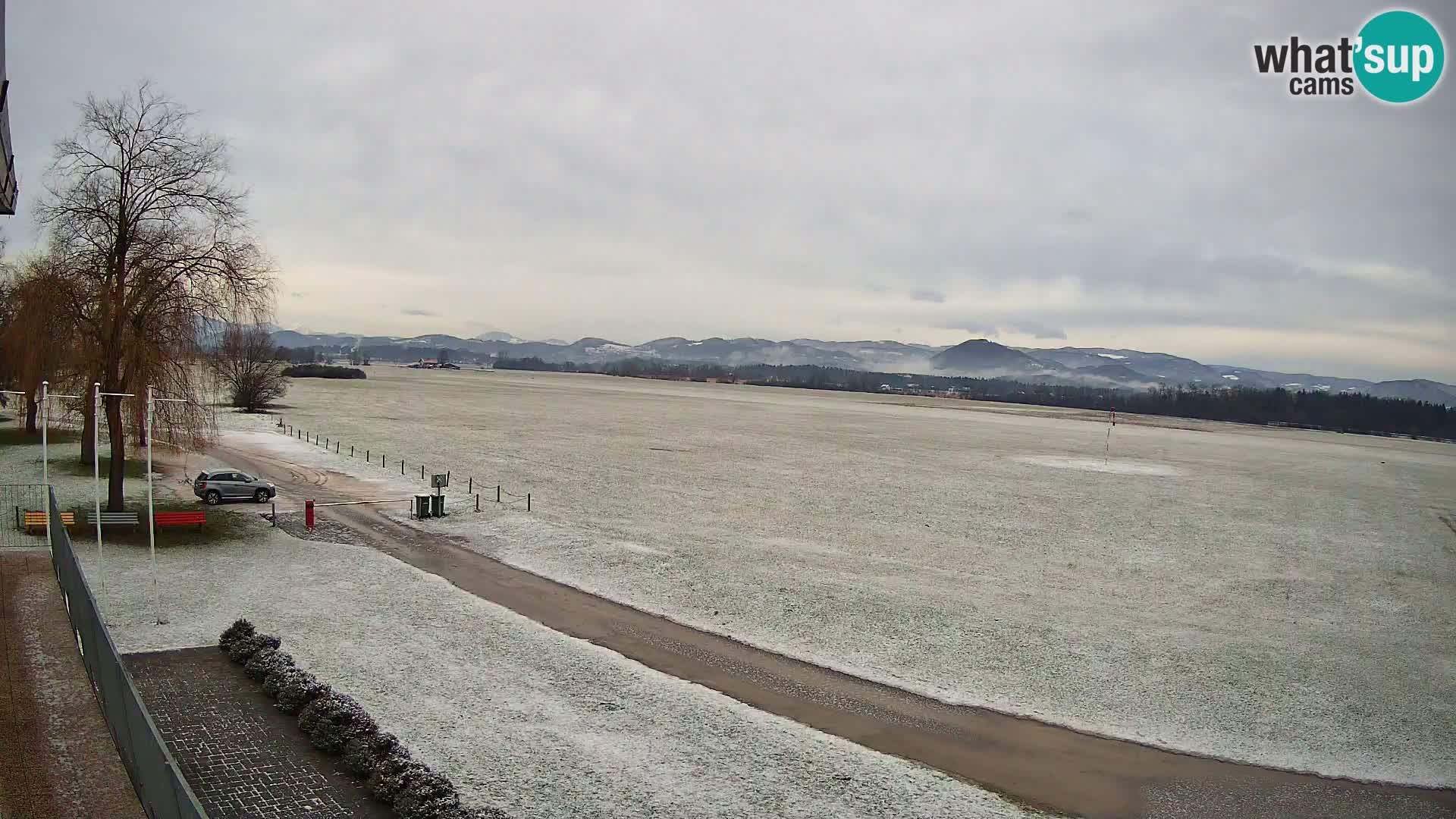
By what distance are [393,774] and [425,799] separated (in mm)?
976

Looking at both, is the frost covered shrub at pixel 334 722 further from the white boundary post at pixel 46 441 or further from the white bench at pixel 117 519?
the white bench at pixel 117 519

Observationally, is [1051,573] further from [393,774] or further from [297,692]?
[297,692]

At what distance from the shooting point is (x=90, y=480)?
3669cm

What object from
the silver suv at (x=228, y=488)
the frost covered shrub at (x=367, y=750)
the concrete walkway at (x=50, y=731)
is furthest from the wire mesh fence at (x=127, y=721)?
the silver suv at (x=228, y=488)

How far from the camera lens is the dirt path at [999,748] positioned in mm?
13758

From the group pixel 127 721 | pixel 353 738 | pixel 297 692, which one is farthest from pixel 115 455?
pixel 127 721

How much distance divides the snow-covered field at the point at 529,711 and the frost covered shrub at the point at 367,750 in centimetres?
61

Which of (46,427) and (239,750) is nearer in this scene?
(239,750)

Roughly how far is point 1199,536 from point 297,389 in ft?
427

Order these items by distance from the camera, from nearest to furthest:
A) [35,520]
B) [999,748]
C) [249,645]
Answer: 1. [999,748]
2. [249,645]
3. [35,520]

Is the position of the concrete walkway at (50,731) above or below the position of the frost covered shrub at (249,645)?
above

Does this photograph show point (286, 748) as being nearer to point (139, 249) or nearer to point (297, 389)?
point (139, 249)

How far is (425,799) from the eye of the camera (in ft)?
38.8

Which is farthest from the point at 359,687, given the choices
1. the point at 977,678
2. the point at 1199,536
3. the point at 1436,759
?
the point at 1199,536
